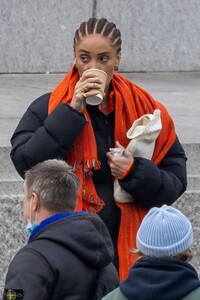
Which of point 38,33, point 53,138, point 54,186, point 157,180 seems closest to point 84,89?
point 53,138

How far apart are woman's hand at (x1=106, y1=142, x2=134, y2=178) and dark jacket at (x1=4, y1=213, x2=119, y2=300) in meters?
0.53

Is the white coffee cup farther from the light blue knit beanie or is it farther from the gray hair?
the light blue knit beanie

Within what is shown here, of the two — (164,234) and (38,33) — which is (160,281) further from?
(38,33)

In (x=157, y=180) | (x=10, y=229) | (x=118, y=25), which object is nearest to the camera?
(x=157, y=180)

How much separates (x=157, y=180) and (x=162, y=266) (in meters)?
1.11

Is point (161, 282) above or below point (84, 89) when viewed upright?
below

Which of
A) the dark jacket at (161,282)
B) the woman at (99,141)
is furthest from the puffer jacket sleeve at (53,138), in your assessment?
the dark jacket at (161,282)

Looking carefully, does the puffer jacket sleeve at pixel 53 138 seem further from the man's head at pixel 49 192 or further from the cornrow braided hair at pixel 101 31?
the man's head at pixel 49 192

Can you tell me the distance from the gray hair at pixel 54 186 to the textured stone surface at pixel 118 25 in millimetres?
5070

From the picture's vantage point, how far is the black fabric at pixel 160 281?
→ 328 centimetres

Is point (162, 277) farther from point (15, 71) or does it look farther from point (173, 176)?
point (15, 71)

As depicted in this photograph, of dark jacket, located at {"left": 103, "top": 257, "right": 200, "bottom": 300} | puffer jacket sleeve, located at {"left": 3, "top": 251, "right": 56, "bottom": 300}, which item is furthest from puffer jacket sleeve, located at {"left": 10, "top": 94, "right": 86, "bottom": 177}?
dark jacket, located at {"left": 103, "top": 257, "right": 200, "bottom": 300}

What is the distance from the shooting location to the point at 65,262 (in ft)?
11.9

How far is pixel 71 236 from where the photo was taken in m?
3.70
